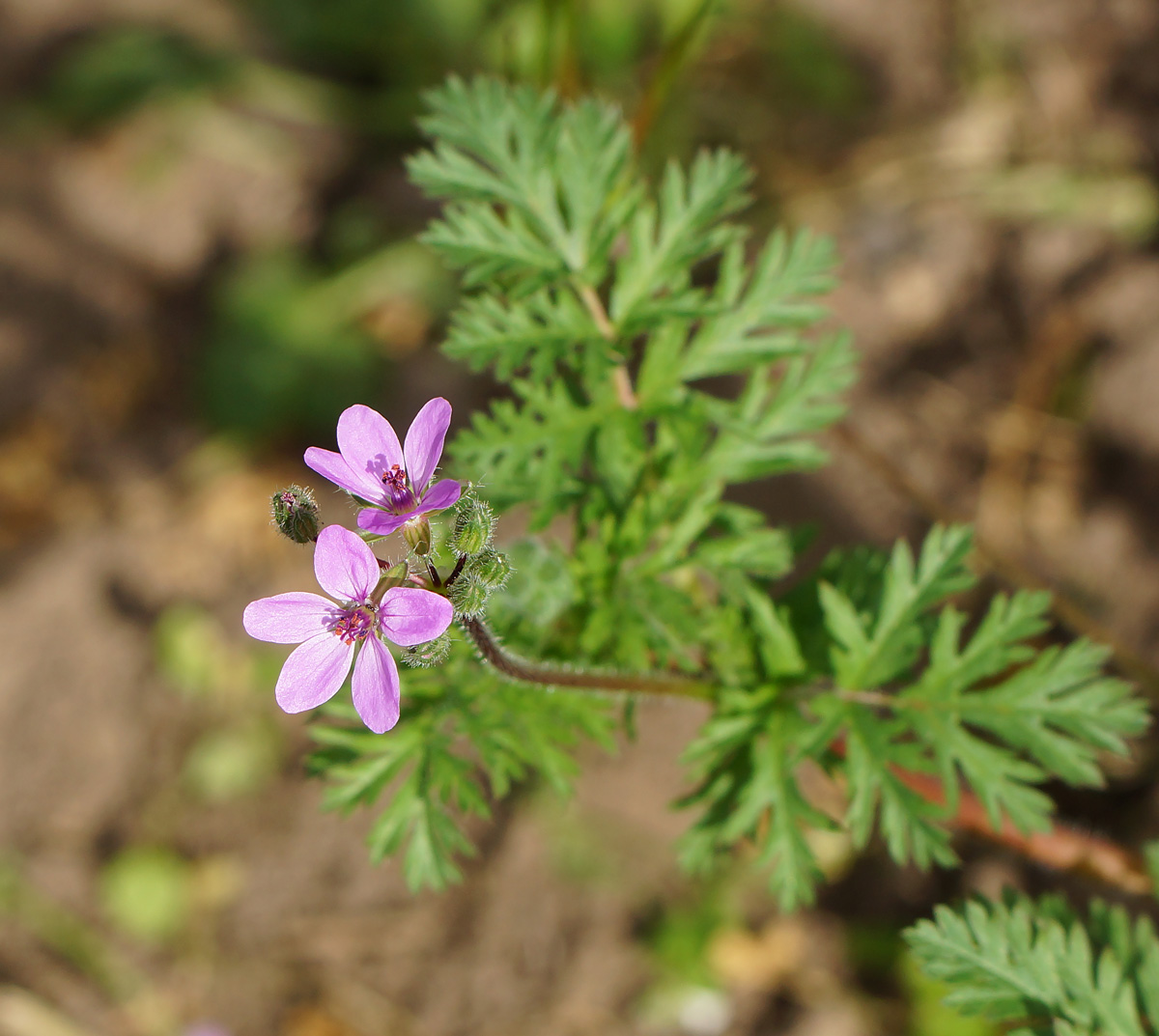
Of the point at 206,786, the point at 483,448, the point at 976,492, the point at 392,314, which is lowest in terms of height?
the point at 206,786

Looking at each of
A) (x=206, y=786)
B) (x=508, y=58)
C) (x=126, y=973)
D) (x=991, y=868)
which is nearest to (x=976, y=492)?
(x=991, y=868)

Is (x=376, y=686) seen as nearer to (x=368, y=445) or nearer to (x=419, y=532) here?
(x=419, y=532)

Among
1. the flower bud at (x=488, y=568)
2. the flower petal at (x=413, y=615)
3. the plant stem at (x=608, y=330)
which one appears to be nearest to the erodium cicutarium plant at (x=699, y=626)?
the plant stem at (x=608, y=330)

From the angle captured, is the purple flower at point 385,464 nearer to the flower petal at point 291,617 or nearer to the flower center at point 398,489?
the flower center at point 398,489

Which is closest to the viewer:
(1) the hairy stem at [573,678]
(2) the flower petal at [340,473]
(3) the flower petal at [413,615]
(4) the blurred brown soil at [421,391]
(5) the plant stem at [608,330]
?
(3) the flower petal at [413,615]

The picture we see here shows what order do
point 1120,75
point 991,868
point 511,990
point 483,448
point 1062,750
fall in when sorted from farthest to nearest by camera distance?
point 1120,75, point 511,990, point 991,868, point 483,448, point 1062,750

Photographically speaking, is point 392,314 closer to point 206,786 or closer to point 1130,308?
point 206,786
